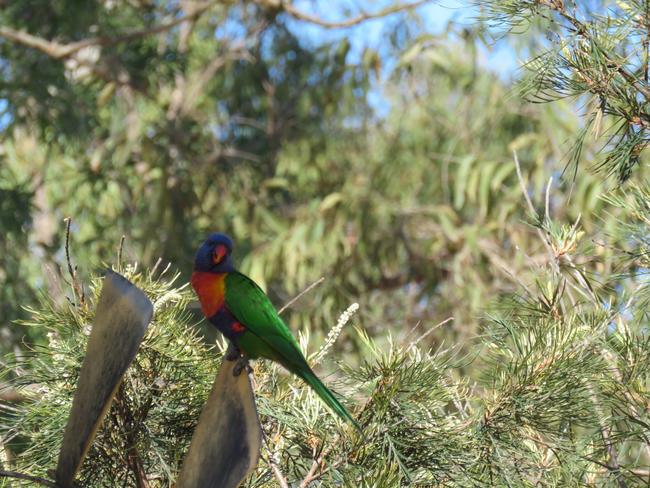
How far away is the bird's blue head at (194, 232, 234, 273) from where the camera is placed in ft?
5.72

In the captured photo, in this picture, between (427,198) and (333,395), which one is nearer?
(333,395)

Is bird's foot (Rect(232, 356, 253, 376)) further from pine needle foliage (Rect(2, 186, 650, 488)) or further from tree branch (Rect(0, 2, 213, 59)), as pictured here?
tree branch (Rect(0, 2, 213, 59))

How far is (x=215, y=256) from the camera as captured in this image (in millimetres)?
1743

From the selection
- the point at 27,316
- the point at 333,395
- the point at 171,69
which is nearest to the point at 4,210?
the point at 27,316

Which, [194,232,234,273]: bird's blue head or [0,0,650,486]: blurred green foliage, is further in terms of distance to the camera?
[0,0,650,486]: blurred green foliage

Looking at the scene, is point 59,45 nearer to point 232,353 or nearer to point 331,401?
point 232,353

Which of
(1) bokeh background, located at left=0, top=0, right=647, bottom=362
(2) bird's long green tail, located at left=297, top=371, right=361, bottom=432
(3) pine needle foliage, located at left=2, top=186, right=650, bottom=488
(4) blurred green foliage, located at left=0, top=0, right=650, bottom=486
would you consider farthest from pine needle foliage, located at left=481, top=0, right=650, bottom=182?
(1) bokeh background, located at left=0, top=0, right=647, bottom=362

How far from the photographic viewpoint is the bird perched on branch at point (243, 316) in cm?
141

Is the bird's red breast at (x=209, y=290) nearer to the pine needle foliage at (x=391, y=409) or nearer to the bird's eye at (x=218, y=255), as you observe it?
the bird's eye at (x=218, y=255)

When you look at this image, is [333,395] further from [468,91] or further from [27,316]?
[468,91]

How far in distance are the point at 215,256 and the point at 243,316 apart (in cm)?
15

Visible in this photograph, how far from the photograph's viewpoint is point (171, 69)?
522cm

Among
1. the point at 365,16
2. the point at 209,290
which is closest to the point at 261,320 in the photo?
the point at 209,290

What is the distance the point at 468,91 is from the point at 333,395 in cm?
387
